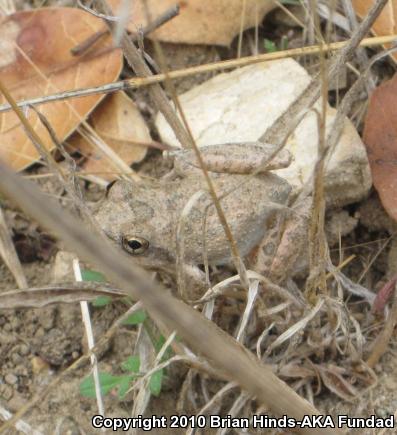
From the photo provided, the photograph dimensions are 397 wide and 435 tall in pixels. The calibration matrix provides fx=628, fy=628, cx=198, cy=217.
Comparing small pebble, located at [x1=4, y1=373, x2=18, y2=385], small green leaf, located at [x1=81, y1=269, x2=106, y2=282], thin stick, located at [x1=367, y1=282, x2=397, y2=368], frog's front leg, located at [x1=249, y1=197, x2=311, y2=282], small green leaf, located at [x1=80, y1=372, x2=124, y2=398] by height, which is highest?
small green leaf, located at [x1=81, y1=269, x2=106, y2=282]

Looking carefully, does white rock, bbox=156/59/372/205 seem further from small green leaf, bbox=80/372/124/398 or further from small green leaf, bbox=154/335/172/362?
small green leaf, bbox=80/372/124/398

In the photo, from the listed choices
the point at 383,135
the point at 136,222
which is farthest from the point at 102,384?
the point at 383,135

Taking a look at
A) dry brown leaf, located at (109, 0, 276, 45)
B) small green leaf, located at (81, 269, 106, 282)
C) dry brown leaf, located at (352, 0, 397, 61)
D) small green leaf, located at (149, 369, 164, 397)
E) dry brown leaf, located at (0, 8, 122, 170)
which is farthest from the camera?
dry brown leaf, located at (109, 0, 276, 45)

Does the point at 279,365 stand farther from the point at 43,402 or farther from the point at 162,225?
the point at 43,402

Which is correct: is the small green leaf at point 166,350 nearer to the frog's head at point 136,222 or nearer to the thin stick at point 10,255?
the frog's head at point 136,222

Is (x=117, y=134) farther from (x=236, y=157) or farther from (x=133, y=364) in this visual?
(x=133, y=364)

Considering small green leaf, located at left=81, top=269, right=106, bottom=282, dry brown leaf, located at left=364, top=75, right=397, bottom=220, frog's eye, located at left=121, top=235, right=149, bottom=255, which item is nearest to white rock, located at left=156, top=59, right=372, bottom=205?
dry brown leaf, located at left=364, top=75, right=397, bottom=220

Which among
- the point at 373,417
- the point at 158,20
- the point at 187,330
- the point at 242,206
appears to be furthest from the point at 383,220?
the point at 187,330

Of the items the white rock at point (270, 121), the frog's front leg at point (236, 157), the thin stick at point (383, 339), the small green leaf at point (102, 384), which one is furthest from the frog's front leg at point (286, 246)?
the small green leaf at point (102, 384)
